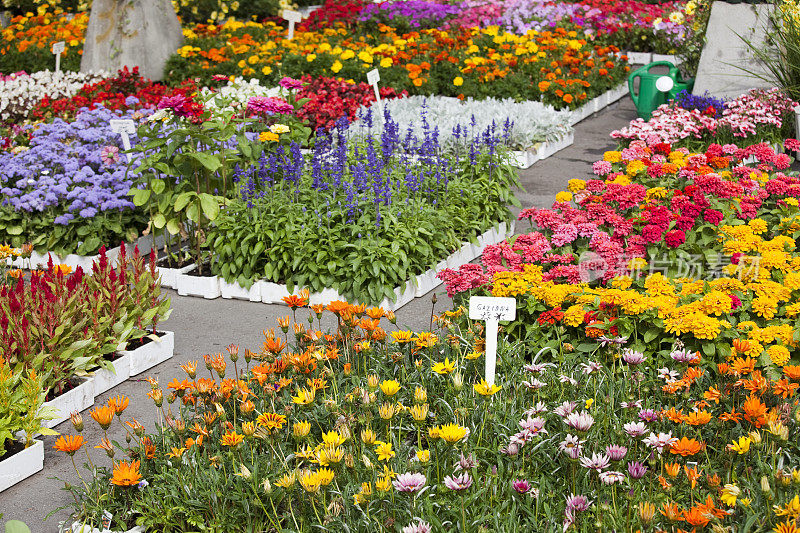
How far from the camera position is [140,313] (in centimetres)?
494

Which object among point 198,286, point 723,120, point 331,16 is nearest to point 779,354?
point 198,286

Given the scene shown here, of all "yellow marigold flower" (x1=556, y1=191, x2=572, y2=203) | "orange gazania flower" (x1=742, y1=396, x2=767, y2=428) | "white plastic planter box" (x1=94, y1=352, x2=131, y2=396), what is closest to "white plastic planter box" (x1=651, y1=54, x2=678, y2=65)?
"yellow marigold flower" (x1=556, y1=191, x2=572, y2=203)

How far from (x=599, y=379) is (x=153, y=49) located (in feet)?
33.5

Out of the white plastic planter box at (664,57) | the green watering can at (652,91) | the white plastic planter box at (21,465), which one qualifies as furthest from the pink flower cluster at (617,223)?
the white plastic planter box at (664,57)

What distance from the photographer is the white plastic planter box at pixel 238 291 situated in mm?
5855

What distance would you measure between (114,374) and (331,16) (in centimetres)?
1153

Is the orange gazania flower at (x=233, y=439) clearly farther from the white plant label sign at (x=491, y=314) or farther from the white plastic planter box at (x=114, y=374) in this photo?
the white plastic planter box at (x=114, y=374)

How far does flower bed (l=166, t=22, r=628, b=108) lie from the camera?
418 inches

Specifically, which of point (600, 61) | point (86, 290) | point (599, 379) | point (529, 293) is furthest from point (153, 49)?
point (599, 379)

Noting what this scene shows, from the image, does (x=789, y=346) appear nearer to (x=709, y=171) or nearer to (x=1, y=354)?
(x=709, y=171)

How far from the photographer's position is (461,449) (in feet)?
10.3

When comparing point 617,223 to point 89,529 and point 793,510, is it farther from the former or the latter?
point 89,529

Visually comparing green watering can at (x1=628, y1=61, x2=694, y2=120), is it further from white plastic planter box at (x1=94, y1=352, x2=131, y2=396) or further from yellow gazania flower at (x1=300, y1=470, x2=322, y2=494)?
yellow gazania flower at (x1=300, y1=470, x2=322, y2=494)

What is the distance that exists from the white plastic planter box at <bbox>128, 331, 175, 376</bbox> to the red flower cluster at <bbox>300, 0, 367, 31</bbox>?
10.4m
